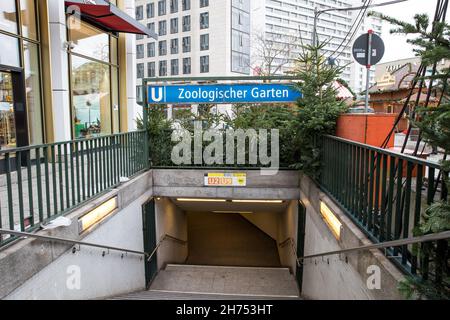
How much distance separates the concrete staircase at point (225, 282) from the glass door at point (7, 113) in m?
4.40

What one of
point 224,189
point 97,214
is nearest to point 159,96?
point 224,189

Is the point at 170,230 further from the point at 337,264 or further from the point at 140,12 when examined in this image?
the point at 140,12

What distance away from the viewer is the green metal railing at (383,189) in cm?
271

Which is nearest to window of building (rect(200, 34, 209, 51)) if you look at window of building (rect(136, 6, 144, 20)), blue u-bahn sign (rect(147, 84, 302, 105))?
window of building (rect(136, 6, 144, 20))

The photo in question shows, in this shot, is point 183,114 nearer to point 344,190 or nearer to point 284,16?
point 344,190

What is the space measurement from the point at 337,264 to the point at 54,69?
7369 millimetres

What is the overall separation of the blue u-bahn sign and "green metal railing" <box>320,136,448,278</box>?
182cm

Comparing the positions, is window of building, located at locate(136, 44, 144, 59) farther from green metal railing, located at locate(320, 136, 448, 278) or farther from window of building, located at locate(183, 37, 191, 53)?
green metal railing, located at locate(320, 136, 448, 278)

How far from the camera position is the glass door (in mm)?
6812

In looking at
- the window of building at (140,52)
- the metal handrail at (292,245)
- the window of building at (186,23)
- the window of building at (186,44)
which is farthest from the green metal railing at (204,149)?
the window of building at (140,52)

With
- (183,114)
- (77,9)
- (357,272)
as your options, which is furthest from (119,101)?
(357,272)

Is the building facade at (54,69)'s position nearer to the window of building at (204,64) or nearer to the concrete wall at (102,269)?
the concrete wall at (102,269)

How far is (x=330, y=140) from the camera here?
539 centimetres

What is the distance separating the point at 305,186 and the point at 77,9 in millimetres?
7081
